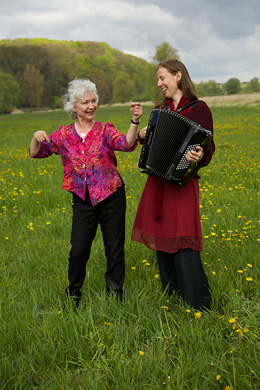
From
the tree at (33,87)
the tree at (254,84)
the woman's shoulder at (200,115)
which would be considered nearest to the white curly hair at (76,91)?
the woman's shoulder at (200,115)

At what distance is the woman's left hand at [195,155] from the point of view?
2.60m

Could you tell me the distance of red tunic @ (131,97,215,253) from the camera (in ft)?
9.23

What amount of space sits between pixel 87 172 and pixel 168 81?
0.98 meters

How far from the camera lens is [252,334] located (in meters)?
2.38

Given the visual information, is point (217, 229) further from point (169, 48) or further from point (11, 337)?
point (169, 48)

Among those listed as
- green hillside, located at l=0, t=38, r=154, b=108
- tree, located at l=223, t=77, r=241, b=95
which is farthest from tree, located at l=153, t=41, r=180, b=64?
tree, located at l=223, t=77, r=241, b=95

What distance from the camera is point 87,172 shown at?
309 centimetres

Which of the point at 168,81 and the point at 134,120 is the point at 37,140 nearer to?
the point at 134,120

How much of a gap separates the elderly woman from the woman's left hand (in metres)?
0.52

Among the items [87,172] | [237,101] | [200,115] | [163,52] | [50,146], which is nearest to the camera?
[200,115]

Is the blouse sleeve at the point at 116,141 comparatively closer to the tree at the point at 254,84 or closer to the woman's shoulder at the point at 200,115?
the woman's shoulder at the point at 200,115

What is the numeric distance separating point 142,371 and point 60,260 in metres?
2.05

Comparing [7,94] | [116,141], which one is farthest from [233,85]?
[116,141]

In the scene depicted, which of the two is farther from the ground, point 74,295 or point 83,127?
point 83,127
